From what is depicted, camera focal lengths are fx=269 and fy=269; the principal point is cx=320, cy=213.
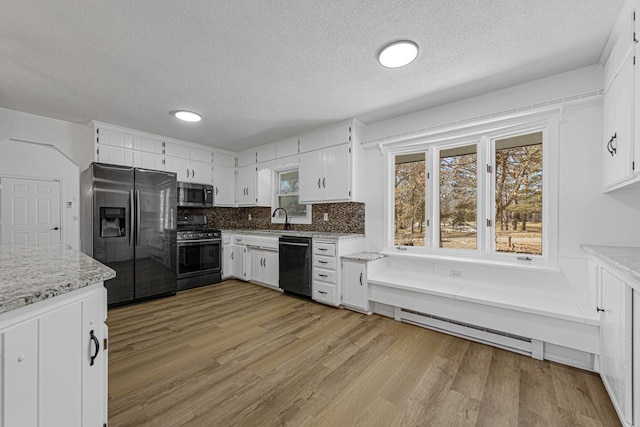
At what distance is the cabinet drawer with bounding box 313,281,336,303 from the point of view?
343 centimetres

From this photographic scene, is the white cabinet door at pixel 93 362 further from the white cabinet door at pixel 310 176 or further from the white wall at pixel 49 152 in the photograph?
the white wall at pixel 49 152

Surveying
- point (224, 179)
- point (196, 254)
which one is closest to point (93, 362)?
point (196, 254)

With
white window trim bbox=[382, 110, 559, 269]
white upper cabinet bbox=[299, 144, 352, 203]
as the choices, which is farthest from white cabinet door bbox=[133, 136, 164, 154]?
white window trim bbox=[382, 110, 559, 269]

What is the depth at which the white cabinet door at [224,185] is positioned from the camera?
5.00 meters

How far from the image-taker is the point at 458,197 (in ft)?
10.2

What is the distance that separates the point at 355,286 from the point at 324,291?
1.52 feet

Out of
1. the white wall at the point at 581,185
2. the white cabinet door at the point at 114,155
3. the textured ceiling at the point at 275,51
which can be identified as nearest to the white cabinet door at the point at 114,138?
the white cabinet door at the point at 114,155

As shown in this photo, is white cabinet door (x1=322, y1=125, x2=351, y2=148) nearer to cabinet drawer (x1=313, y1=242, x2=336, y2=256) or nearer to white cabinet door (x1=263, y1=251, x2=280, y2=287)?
cabinet drawer (x1=313, y1=242, x2=336, y2=256)

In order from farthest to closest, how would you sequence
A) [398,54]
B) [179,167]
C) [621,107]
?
[179,167], [398,54], [621,107]

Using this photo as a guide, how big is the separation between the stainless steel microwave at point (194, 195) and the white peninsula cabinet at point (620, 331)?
486 centimetres

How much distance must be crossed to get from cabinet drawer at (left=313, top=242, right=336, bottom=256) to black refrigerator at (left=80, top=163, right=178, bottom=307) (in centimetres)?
213

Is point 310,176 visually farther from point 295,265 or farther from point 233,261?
point 233,261

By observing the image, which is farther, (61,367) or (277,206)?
(277,206)

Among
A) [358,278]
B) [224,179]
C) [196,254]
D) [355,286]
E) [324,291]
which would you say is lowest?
[324,291]
